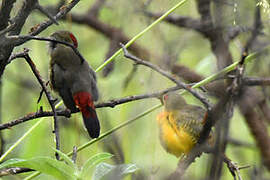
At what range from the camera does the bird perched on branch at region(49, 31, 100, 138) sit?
2.79 metres

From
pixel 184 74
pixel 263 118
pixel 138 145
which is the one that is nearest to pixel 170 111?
pixel 138 145

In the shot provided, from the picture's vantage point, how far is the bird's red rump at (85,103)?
110 inches

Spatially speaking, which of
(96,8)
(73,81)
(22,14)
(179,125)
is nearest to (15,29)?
(22,14)

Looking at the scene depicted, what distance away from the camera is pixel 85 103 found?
281cm

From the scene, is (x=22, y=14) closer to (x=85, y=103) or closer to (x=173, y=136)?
(x=85, y=103)

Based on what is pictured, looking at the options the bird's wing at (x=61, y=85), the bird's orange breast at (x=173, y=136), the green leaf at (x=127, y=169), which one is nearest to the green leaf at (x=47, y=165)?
the green leaf at (x=127, y=169)

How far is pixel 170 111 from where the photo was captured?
10.1 feet

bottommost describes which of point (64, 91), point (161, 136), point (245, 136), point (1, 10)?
point (245, 136)

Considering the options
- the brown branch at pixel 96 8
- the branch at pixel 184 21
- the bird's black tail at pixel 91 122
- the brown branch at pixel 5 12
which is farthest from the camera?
the brown branch at pixel 96 8

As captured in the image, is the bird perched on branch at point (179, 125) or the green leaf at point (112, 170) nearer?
the green leaf at point (112, 170)

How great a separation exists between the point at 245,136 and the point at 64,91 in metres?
2.79

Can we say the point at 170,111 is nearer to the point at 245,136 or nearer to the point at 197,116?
the point at 197,116

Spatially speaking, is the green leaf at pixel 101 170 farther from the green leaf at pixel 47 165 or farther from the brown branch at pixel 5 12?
the brown branch at pixel 5 12

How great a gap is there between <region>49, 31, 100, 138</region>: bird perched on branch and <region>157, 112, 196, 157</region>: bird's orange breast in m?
0.44
